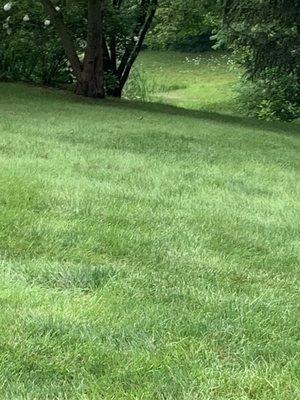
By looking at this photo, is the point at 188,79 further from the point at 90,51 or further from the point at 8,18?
the point at 90,51

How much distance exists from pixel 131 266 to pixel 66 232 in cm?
59

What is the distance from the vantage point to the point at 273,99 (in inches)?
813

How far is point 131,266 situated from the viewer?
3.53 metres

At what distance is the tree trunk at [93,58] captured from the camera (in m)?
14.0

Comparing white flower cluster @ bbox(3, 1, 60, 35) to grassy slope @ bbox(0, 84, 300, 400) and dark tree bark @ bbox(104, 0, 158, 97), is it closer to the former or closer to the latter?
dark tree bark @ bbox(104, 0, 158, 97)

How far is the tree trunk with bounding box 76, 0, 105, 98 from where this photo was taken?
1396 centimetres

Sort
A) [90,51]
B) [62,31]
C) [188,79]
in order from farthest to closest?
[188,79], [90,51], [62,31]

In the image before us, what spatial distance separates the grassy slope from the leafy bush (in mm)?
13313

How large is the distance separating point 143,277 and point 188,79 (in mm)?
28769

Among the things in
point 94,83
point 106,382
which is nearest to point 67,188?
point 106,382

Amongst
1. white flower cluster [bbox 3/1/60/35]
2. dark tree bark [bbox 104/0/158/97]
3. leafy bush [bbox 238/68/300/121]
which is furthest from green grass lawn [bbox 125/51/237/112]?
white flower cluster [bbox 3/1/60/35]

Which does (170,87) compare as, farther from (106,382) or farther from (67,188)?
(106,382)

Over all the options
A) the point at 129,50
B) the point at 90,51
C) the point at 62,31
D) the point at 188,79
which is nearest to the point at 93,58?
the point at 90,51

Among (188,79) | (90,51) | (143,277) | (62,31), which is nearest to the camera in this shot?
(143,277)
